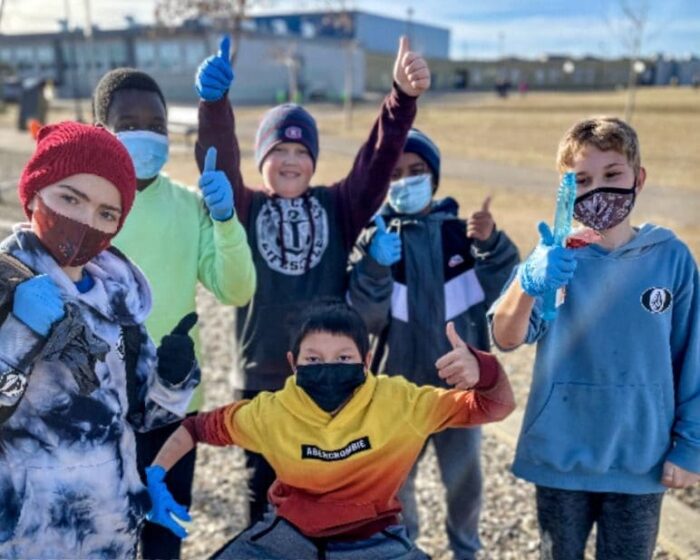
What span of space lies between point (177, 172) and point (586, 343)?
12472 millimetres

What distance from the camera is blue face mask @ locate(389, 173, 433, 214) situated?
2.75 metres

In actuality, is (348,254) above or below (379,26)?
below

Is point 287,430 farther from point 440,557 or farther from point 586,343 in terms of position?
point 440,557

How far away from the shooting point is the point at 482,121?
27453 millimetres

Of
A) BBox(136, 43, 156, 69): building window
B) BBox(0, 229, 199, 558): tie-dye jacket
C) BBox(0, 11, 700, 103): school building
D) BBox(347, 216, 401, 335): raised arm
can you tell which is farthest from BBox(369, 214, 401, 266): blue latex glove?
BBox(136, 43, 156, 69): building window

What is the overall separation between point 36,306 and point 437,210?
5.61ft

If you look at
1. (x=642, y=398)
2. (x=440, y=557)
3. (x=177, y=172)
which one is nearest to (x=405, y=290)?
(x=642, y=398)

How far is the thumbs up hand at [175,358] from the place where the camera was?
1972mm

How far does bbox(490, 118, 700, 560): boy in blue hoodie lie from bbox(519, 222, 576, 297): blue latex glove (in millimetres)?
192

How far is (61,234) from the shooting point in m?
1.67

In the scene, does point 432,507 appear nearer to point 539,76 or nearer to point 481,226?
point 481,226

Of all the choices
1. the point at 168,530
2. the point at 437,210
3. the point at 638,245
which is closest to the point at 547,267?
the point at 638,245

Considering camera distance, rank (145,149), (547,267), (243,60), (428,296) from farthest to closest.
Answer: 1. (243,60)
2. (428,296)
3. (145,149)
4. (547,267)

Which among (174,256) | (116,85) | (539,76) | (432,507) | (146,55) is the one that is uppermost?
(539,76)
